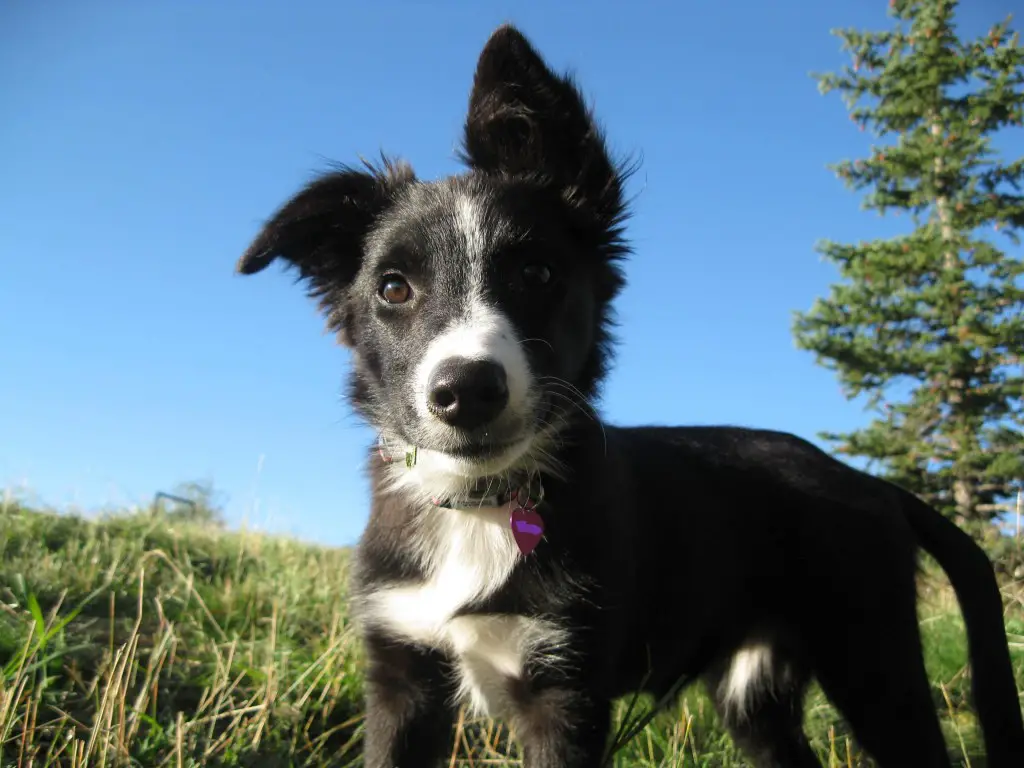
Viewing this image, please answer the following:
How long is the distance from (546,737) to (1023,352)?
13100 mm

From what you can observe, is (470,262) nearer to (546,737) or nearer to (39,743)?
(546,737)

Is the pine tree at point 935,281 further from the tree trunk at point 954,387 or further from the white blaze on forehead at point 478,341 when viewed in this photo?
the white blaze on forehead at point 478,341

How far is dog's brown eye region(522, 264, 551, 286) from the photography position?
101 inches

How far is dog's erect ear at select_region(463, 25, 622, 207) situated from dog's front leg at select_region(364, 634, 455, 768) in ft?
5.48

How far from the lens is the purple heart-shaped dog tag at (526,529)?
8.10 feet

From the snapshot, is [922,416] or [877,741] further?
[922,416]

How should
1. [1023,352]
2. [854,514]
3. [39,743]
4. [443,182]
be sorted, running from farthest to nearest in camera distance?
[1023,352]
[854,514]
[443,182]
[39,743]

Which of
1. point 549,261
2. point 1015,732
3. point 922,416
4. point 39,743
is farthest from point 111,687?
point 922,416

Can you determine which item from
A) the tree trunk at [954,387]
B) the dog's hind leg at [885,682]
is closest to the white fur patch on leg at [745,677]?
the dog's hind leg at [885,682]

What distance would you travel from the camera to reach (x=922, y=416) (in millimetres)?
13289

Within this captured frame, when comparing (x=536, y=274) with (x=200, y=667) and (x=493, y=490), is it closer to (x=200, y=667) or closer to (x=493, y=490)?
(x=493, y=490)

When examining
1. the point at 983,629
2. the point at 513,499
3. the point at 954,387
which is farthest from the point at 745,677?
the point at 954,387

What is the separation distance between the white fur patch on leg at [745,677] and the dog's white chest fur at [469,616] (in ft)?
4.03

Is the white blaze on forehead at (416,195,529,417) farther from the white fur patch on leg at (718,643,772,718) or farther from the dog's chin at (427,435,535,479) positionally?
the white fur patch on leg at (718,643,772,718)
